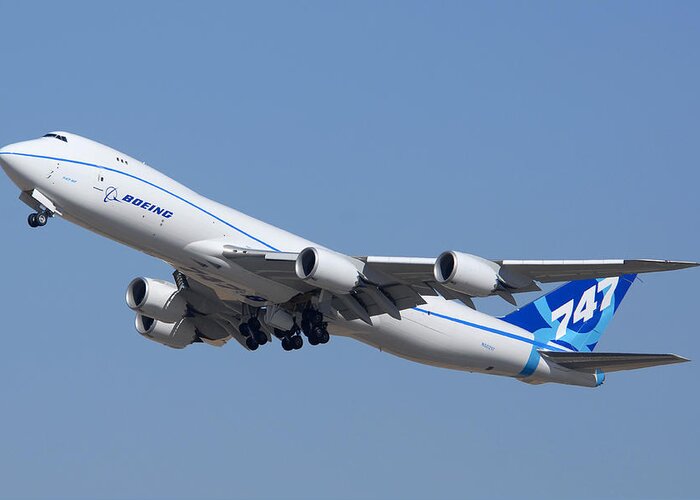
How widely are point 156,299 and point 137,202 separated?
6165mm

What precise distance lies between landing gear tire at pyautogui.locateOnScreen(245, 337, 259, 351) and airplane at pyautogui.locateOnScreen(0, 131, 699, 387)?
7 centimetres

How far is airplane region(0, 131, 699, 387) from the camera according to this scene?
3225 cm

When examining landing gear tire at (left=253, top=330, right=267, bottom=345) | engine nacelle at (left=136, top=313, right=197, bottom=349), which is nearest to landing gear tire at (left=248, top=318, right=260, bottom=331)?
landing gear tire at (left=253, top=330, right=267, bottom=345)

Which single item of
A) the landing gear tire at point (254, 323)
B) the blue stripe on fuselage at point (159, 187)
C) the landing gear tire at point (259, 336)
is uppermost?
the blue stripe on fuselage at point (159, 187)

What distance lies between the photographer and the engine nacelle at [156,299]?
38.1 metres

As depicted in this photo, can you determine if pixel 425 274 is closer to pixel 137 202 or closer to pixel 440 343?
pixel 440 343

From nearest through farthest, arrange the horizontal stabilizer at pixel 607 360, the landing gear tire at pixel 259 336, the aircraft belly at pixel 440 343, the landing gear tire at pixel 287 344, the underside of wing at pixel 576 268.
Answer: the underside of wing at pixel 576 268 → the landing gear tire at pixel 287 344 → the horizontal stabilizer at pixel 607 360 → the aircraft belly at pixel 440 343 → the landing gear tire at pixel 259 336

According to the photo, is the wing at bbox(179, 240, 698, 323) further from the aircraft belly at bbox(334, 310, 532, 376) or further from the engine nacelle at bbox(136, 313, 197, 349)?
the engine nacelle at bbox(136, 313, 197, 349)

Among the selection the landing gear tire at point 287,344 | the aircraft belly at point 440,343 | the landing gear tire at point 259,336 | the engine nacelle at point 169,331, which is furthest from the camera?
the engine nacelle at point 169,331

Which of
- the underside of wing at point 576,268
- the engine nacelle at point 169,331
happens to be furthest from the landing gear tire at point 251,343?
the underside of wing at point 576,268

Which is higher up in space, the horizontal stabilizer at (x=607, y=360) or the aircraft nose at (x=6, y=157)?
the horizontal stabilizer at (x=607, y=360)

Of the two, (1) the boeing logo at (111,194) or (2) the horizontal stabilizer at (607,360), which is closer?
(1) the boeing logo at (111,194)

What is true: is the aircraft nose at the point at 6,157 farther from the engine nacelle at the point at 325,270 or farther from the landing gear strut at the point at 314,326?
the landing gear strut at the point at 314,326

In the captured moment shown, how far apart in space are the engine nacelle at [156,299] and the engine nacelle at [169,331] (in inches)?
59.5
